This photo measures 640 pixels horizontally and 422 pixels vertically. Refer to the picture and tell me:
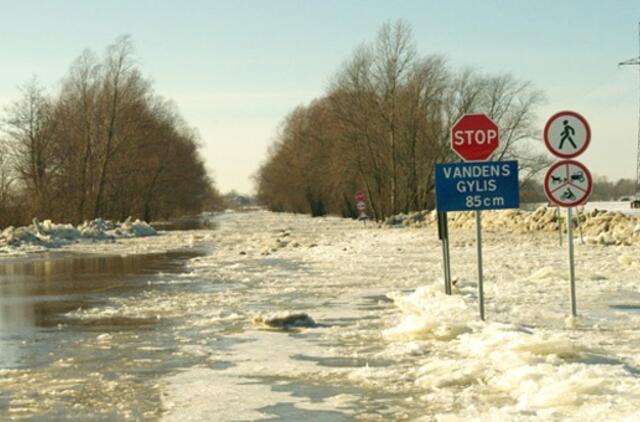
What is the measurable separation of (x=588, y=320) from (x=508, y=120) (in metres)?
68.3

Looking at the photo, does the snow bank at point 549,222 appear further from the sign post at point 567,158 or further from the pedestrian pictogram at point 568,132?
the pedestrian pictogram at point 568,132

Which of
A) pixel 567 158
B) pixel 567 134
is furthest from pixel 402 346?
pixel 567 134

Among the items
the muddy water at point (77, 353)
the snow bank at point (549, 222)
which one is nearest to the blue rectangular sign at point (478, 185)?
the muddy water at point (77, 353)

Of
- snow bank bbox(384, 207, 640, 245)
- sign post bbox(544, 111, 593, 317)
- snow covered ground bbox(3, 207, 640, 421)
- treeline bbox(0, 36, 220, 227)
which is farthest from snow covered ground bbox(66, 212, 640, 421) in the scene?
treeline bbox(0, 36, 220, 227)

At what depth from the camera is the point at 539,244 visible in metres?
32.6

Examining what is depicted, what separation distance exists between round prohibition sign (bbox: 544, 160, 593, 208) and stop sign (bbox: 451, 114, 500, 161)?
129 centimetres

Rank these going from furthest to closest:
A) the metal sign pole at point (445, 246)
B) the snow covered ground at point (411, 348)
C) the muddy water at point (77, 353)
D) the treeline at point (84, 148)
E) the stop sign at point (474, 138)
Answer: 1. the treeline at point (84, 148)
2. the metal sign pole at point (445, 246)
3. the stop sign at point (474, 138)
4. the muddy water at point (77, 353)
5. the snow covered ground at point (411, 348)

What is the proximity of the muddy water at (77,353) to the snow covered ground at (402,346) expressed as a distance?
0.97 feet

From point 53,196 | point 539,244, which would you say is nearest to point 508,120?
point 53,196

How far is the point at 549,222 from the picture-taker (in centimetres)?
4406

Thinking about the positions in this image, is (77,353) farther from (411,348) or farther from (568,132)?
(568,132)

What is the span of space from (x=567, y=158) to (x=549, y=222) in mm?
33491

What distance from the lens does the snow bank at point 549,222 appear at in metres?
31.8

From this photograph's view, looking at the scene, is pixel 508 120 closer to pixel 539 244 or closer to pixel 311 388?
pixel 539 244
